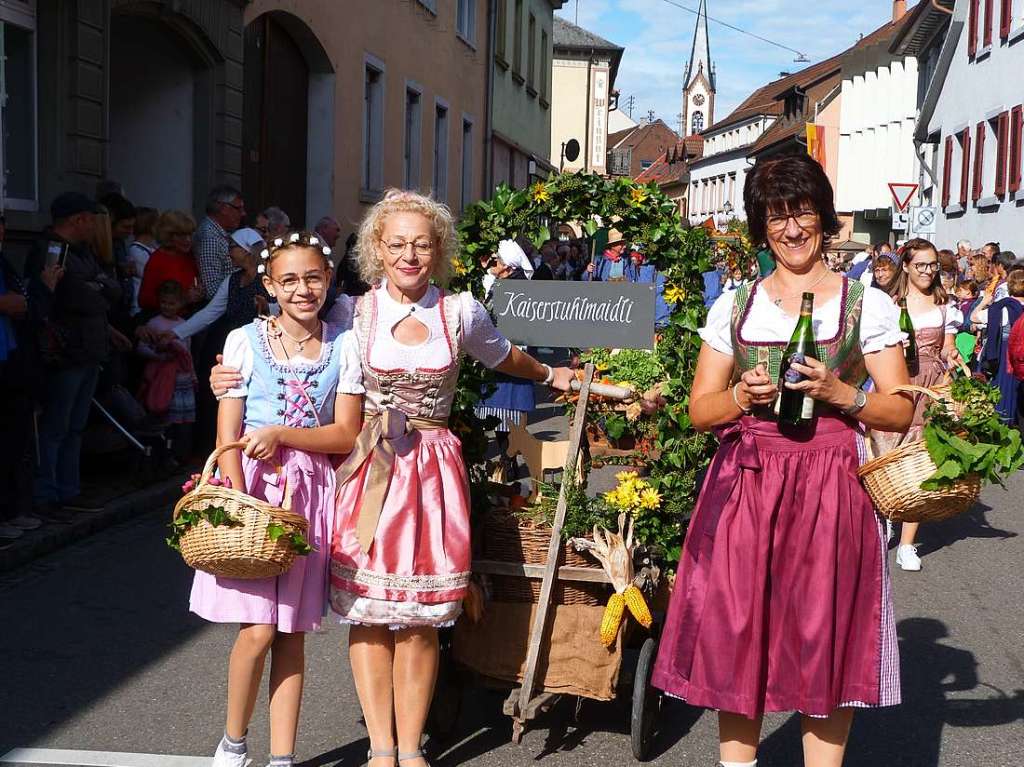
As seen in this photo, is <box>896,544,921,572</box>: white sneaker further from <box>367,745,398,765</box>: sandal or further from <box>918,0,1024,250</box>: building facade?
<box>918,0,1024,250</box>: building facade

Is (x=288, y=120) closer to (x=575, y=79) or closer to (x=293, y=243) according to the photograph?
(x=293, y=243)

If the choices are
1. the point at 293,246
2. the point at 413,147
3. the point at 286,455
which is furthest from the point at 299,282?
the point at 413,147

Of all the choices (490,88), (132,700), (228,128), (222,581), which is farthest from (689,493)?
(490,88)

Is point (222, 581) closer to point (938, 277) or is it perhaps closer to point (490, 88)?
point (938, 277)

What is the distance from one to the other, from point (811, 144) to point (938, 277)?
4841 cm

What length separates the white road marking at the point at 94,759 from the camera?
186 inches

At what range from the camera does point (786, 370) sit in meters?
3.67

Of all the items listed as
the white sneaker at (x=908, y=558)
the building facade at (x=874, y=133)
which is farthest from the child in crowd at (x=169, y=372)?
the building facade at (x=874, y=133)

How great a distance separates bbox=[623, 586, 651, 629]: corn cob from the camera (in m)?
4.73

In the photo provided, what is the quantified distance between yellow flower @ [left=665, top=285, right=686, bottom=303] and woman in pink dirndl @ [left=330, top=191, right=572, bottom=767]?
3.03ft

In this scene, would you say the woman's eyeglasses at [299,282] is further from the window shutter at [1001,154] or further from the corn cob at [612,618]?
the window shutter at [1001,154]

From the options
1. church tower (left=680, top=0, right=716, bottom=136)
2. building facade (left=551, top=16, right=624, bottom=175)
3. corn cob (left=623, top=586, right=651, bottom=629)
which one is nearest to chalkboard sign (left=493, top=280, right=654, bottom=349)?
corn cob (left=623, top=586, right=651, bottom=629)

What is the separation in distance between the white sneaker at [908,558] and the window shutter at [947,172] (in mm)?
26608

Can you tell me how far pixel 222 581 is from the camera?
13.8 feet
